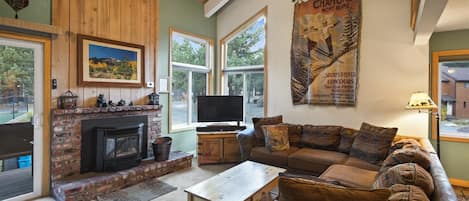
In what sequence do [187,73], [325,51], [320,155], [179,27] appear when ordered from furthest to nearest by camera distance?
1. [187,73]
2. [179,27]
3. [325,51]
4. [320,155]

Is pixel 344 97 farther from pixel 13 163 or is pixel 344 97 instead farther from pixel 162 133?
pixel 13 163

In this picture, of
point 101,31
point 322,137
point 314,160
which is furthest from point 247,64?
point 101,31

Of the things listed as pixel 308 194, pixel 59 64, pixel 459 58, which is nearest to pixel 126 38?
pixel 59 64

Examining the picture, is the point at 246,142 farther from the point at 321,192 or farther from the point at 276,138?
the point at 321,192

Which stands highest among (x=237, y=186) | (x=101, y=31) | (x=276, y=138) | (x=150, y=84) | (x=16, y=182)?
(x=101, y=31)

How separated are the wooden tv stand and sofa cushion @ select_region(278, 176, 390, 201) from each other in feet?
10.0

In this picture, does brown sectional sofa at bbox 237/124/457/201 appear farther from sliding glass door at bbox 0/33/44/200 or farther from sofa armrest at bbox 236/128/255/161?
sliding glass door at bbox 0/33/44/200

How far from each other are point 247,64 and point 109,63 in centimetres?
282

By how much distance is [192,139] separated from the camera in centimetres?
525

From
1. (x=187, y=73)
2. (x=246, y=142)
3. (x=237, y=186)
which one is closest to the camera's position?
(x=237, y=186)

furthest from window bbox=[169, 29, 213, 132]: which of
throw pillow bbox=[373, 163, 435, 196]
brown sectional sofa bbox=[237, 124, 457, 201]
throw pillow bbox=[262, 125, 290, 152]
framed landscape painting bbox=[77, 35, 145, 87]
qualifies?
throw pillow bbox=[373, 163, 435, 196]

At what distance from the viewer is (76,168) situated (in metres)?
3.37

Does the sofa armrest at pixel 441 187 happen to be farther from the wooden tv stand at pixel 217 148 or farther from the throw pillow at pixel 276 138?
the wooden tv stand at pixel 217 148

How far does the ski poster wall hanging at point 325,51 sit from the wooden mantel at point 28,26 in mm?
3797
